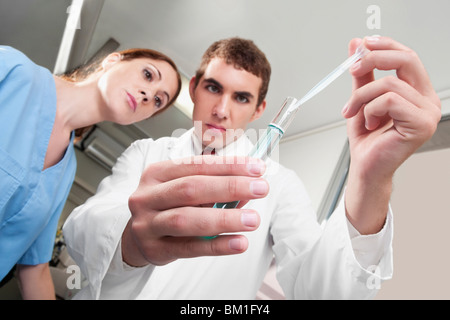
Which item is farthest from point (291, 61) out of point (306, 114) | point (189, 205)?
point (189, 205)

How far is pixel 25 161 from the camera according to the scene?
1.13 feet

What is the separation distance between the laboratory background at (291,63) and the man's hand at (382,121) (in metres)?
0.08

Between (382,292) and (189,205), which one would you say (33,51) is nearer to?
(189,205)

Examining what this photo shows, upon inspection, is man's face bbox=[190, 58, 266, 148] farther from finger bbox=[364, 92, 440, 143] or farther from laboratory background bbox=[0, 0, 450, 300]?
finger bbox=[364, 92, 440, 143]

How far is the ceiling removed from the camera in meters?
0.40

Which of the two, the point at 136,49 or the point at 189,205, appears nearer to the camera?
the point at 189,205

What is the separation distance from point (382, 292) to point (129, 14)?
56cm

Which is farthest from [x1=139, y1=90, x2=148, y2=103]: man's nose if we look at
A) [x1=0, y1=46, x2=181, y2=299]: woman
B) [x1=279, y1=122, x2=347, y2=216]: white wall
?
[x1=279, y1=122, x2=347, y2=216]: white wall

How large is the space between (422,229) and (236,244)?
35 cm

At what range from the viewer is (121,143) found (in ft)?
1.33

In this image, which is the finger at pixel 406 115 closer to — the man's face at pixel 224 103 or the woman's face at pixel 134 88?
the man's face at pixel 224 103

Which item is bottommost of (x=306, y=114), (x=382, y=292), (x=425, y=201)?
(x=382, y=292)

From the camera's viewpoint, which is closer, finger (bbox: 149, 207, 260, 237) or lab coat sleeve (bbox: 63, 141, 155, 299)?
finger (bbox: 149, 207, 260, 237)

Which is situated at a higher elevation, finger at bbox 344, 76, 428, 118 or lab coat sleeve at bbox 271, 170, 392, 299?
finger at bbox 344, 76, 428, 118
